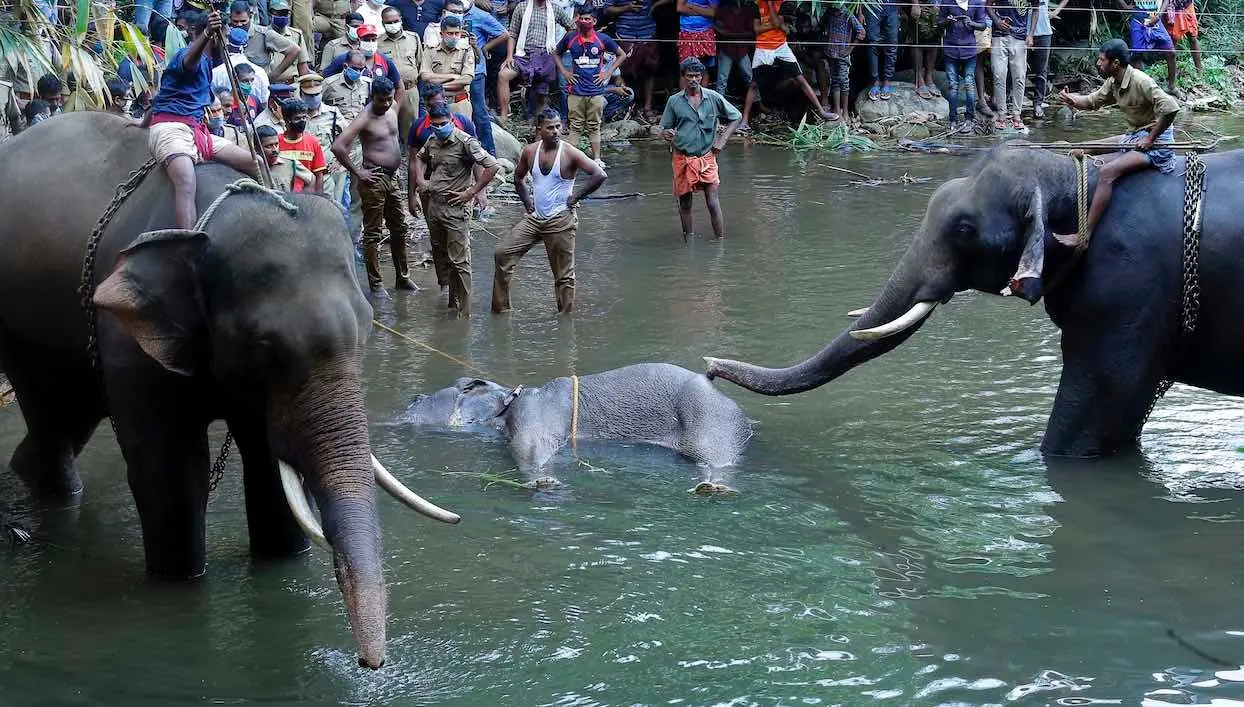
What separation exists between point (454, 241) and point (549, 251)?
0.72 m

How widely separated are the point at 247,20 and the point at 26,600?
718cm

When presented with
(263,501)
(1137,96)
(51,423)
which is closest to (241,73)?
(51,423)

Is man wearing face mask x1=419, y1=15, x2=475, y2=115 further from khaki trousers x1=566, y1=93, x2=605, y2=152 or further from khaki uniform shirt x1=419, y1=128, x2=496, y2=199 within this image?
khaki uniform shirt x1=419, y1=128, x2=496, y2=199

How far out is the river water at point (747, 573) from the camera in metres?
5.33

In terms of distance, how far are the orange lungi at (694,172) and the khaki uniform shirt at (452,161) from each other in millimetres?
2628

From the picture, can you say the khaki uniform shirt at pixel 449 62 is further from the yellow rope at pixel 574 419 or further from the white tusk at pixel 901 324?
the white tusk at pixel 901 324

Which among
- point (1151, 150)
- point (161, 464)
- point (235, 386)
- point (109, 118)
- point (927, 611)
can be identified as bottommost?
point (927, 611)

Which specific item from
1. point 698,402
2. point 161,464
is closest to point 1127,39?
point 698,402

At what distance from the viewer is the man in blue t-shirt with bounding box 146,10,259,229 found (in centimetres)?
570

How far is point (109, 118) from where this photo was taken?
665cm

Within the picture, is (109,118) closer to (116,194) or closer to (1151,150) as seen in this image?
(116,194)

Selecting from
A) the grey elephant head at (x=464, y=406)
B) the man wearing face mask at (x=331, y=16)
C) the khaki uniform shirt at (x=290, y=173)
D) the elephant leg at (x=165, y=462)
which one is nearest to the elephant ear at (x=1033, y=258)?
the grey elephant head at (x=464, y=406)

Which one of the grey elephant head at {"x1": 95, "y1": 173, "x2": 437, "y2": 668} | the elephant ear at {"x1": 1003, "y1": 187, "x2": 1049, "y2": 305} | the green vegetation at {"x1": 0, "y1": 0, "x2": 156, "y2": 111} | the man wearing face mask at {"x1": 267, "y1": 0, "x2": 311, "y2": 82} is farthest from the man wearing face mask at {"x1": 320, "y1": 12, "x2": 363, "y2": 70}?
the grey elephant head at {"x1": 95, "y1": 173, "x2": 437, "y2": 668}

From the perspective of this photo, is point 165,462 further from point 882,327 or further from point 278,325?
point 882,327
